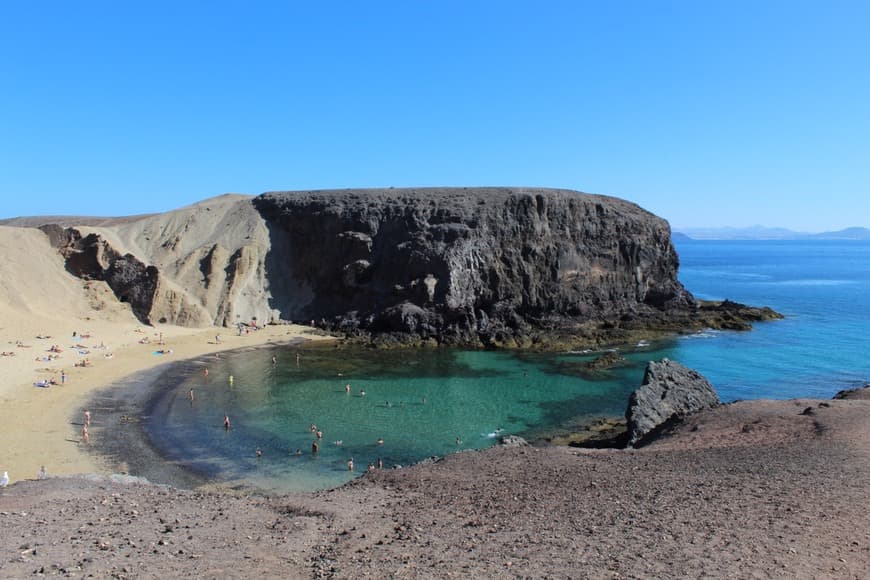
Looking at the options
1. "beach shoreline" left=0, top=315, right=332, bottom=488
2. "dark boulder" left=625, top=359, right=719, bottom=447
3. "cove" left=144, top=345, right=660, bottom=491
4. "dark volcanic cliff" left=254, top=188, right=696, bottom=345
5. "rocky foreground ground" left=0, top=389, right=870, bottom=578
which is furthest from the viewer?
"dark volcanic cliff" left=254, top=188, right=696, bottom=345

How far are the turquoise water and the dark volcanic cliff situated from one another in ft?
18.8

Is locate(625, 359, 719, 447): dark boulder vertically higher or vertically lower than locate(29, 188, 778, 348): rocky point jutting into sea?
lower

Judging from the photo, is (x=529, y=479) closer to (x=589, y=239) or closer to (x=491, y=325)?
(x=491, y=325)

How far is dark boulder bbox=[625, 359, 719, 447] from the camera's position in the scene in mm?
25219

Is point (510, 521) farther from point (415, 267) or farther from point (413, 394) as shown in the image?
point (415, 267)

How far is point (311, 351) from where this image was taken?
49.6 meters

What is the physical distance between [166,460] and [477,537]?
58.9 feet

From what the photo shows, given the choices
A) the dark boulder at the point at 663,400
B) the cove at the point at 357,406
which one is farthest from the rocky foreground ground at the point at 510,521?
the cove at the point at 357,406

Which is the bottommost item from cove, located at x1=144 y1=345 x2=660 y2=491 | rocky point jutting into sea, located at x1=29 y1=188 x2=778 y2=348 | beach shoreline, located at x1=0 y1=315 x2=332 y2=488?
cove, located at x1=144 y1=345 x2=660 y2=491

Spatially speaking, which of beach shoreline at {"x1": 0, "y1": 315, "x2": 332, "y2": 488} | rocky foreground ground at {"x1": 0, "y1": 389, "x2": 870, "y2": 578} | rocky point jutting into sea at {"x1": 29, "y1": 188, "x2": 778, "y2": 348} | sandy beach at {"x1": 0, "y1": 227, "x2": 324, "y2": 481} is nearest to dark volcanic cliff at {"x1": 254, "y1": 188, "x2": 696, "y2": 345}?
rocky point jutting into sea at {"x1": 29, "y1": 188, "x2": 778, "y2": 348}

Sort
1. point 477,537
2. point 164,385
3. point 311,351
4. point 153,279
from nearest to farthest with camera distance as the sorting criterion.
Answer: point 477,537 → point 164,385 → point 311,351 → point 153,279

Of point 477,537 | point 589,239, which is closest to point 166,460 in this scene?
point 477,537

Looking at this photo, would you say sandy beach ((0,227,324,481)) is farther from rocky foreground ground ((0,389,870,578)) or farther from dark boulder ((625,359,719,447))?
dark boulder ((625,359,719,447))

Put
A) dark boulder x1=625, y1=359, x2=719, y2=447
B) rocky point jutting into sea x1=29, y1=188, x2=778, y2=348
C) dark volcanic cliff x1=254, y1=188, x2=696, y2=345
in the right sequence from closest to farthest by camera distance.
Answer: dark boulder x1=625, y1=359, x2=719, y2=447
rocky point jutting into sea x1=29, y1=188, x2=778, y2=348
dark volcanic cliff x1=254, y1=188, x2=696, y2=345
